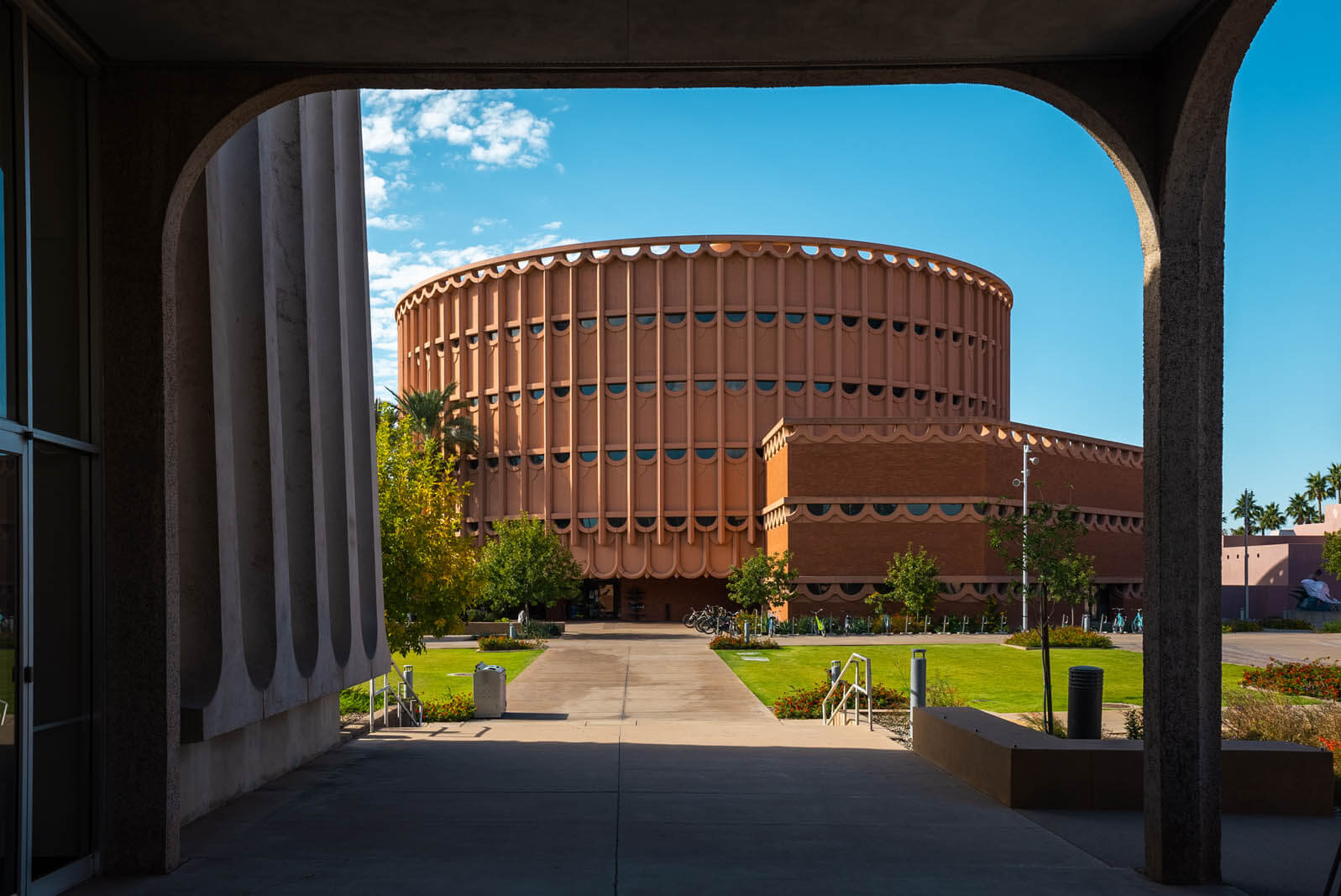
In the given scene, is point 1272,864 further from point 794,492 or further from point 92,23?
point 794,492

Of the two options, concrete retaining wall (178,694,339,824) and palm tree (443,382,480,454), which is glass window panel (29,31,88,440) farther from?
palm tree (443,382,480,454)

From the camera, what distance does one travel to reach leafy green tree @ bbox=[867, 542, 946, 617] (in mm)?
49062

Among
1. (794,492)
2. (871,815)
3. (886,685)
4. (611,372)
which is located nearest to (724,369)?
(611,372)

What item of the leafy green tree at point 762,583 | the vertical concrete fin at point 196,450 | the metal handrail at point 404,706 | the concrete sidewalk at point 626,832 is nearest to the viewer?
the concrete sidewalk at point 626,832

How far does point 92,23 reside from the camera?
688cm

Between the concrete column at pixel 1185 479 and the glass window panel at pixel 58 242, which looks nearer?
the glass window panel at pixel 58 242

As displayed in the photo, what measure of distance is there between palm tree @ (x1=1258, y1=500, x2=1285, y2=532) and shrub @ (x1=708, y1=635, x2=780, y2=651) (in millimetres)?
144097

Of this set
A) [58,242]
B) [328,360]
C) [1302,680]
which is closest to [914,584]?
[1302,680]

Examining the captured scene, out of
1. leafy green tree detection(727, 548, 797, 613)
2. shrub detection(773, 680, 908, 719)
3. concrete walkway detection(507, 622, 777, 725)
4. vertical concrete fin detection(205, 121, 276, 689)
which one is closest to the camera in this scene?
vertical concrete fin detection(205, 121, 276, 689)

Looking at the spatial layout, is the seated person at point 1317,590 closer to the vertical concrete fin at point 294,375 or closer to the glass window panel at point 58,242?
the vertical concrete fin at point 294,375

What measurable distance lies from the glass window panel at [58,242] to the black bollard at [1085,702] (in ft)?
31.9

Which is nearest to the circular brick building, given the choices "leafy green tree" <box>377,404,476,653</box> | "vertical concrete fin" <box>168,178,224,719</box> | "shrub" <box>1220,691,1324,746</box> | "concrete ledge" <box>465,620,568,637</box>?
"concrete ledge" <box>465,620,568,637</box>

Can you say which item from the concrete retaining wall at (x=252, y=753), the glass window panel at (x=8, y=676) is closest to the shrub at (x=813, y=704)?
the concrete retaining wall at (x=252, y=753)

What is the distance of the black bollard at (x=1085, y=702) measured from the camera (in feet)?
37.6
